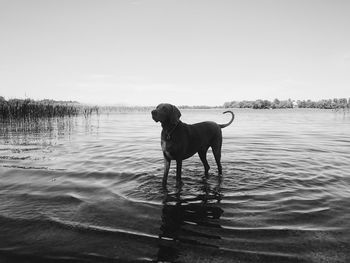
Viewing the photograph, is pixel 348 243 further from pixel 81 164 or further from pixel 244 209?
pixel 81 164

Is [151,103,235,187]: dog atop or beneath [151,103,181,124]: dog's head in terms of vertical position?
beneath

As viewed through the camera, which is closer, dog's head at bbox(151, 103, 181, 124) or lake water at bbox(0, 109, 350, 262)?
lake water at bbox(0, 109, 350, 262)

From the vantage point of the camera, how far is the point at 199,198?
533cm

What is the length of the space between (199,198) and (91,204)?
213 cm

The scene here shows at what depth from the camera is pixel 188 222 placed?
420 centimetres

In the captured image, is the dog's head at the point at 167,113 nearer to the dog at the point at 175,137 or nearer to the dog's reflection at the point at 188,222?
the dog at the point at 175,137

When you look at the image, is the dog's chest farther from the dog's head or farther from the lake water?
the lake water

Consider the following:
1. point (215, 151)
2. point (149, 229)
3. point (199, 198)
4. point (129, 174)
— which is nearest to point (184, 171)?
point (215, 151)

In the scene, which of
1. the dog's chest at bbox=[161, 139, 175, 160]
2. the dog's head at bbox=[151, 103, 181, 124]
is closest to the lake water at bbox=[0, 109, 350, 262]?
the dog's chest at bbox=[161, 139, 175, 160]

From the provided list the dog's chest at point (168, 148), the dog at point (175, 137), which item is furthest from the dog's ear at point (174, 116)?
the dog's chest at point (168, 148)

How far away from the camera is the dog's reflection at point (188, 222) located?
3469 millimetres

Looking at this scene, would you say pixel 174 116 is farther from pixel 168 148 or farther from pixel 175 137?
pixel 168 148

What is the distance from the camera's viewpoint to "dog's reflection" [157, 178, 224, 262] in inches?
137

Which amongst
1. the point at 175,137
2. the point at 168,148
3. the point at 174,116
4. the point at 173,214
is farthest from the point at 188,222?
the point at 174,116
